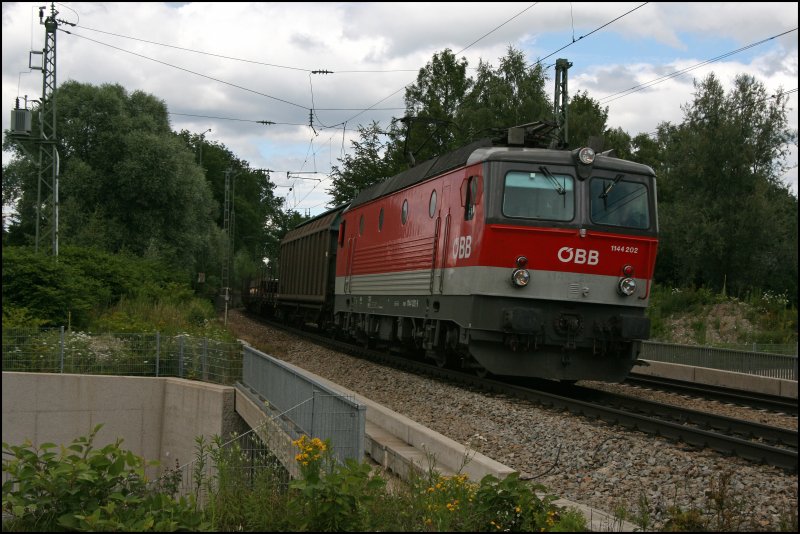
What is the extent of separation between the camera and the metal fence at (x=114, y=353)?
1673 centimetres

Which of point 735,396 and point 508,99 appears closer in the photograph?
point 735,396

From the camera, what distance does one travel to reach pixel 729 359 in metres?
16.6

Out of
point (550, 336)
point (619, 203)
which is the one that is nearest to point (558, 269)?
point (550, 336)

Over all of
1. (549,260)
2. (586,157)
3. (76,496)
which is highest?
(586,157)

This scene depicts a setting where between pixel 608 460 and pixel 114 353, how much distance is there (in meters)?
11.7

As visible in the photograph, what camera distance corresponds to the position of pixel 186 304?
2838 centimetres

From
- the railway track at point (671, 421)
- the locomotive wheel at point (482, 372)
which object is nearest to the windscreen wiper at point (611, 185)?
the railway track at point (671, 421)

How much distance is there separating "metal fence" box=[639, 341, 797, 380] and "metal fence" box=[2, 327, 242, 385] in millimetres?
9180

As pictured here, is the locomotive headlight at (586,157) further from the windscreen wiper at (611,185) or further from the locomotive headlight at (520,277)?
the locomotive headlight at (520,277)

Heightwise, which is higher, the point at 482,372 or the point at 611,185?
the point at 611,185

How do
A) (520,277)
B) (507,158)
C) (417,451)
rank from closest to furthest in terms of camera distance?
(417,451)
(520,277)
(507,158)

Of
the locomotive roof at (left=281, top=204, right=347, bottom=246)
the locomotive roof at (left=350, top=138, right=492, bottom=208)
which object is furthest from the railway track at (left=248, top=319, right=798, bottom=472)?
the locomotive roof at (left=281, top=204, right=347, bottom=246)

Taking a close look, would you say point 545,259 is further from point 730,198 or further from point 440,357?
point 730,198

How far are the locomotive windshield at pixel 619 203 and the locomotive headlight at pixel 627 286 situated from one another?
845 millimetres
